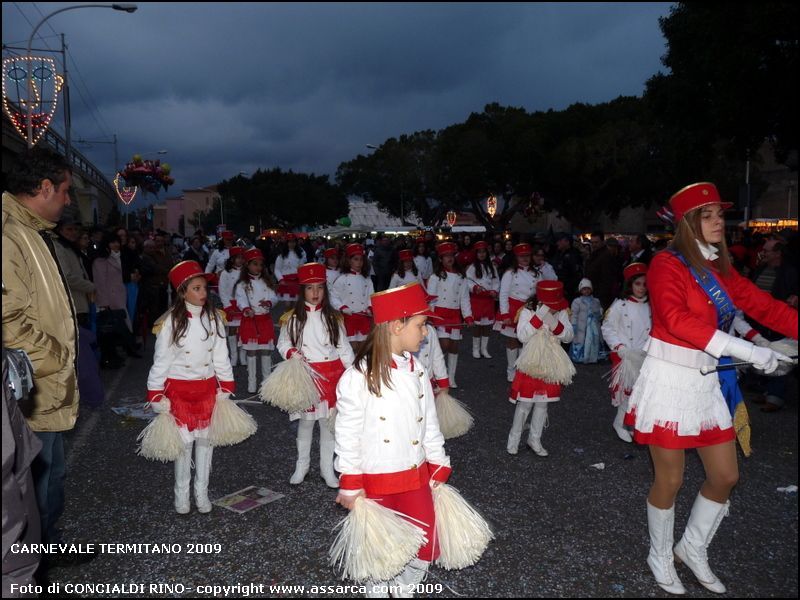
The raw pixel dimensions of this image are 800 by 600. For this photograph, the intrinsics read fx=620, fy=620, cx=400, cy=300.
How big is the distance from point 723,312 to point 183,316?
3.87m

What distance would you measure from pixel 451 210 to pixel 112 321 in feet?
118

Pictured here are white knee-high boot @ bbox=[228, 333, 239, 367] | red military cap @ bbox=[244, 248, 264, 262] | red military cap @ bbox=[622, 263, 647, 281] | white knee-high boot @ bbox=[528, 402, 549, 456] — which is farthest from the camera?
white knee-high boot @ bbox=[228, 333, 239, 367]

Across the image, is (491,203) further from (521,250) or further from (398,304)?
(398,304)

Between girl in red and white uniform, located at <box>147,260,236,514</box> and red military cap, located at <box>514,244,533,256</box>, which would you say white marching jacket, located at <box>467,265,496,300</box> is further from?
girl in red and white uniform, located at <box>147,260,236,514</box>

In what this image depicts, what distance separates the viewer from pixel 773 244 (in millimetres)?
8359

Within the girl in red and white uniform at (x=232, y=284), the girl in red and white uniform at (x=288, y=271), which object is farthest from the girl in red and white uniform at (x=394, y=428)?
the girl in red and white uniform at (x=288, y=271)

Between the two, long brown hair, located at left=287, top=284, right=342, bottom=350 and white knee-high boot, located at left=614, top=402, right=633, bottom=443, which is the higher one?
long brown hair, located at left=287, top=284, right=342, bottom=350

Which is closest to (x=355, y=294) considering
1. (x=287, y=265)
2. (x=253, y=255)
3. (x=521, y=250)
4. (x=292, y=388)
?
(x=253, y=255)

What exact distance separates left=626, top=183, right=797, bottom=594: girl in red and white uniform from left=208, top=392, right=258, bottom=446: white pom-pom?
293cm

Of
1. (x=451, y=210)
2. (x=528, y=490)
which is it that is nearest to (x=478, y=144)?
(x=451, y=210)

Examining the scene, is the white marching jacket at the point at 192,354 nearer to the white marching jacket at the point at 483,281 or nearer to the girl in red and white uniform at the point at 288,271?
the white marching jacket at the point at 483,281

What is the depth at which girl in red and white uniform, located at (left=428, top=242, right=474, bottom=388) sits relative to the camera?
30.6ft

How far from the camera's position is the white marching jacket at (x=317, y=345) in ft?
18.3

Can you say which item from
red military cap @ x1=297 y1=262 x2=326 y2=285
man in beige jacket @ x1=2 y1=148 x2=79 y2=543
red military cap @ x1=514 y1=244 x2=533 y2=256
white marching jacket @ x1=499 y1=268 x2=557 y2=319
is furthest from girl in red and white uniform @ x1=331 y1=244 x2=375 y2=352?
man in beige jacket @ x1=2 y1=148 x2=79 y2=543
